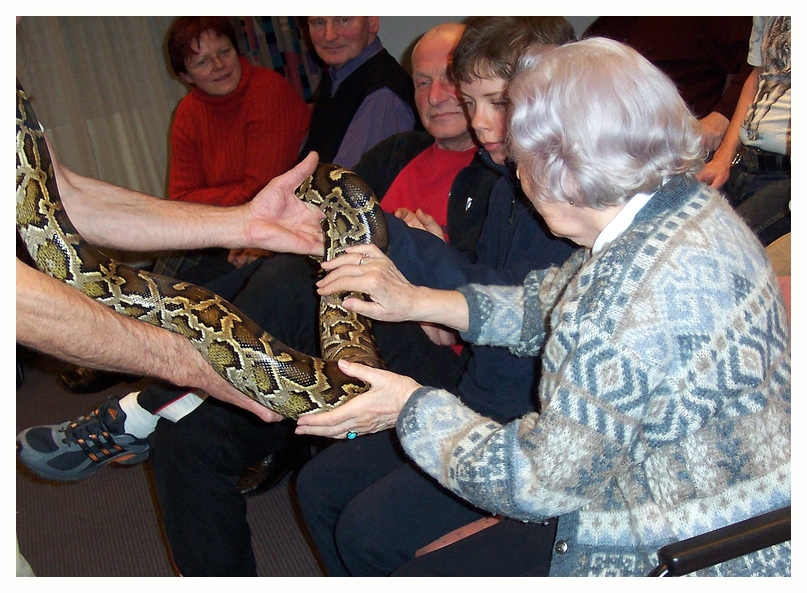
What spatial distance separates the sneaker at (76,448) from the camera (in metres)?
3.26

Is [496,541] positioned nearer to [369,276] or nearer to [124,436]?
[369,276]

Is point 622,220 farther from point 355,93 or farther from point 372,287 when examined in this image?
point 355,93

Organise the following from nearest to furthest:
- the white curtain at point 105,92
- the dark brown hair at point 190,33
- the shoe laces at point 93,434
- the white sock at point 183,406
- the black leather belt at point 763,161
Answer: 1. the black leather belt at point 763,161
2. the white sock at point 183,406
3. the shoe laces at point 93,434
4. the dark brown hair at point 190,33
5. the white curtain at point 105,92

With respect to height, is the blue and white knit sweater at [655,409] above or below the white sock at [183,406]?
above

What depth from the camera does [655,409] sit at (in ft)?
4.57

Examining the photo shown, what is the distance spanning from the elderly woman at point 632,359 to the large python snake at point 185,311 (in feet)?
1.99

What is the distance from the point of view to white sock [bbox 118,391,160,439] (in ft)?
10.2

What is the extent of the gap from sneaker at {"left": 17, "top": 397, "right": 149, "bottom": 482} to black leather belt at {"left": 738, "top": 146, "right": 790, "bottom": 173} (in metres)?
2.91

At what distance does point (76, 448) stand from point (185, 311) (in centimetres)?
145

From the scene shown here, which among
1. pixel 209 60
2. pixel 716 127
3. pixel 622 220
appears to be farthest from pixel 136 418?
pixel 716 127

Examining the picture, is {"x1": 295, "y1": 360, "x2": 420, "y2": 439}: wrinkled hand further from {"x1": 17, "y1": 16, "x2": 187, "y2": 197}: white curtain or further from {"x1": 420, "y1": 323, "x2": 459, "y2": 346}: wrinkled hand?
{"x1": 17, "y1": 16, "x2": 187, "y2": 197}: white curtain

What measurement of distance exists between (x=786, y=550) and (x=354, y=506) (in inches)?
49.2

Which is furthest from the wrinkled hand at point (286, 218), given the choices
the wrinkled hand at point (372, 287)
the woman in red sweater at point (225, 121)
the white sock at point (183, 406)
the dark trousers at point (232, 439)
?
the woman in red sweater at point (225, 121)

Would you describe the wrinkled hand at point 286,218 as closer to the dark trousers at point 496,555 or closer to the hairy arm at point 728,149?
the dark trousers at point 496,555
